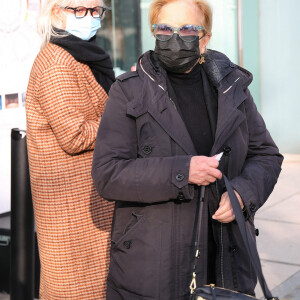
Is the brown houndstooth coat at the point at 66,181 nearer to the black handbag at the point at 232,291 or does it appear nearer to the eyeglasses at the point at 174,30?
the eyeglasses at the point at 174,30

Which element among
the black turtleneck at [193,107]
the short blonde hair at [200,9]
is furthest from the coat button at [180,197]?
the short blonde hair at [200,9]

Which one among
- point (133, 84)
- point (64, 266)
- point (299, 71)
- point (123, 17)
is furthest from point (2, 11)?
point (299, 71)

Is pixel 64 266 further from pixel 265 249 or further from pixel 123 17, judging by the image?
pixel 123 17

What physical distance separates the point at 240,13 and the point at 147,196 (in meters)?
7.46

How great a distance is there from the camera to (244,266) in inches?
111

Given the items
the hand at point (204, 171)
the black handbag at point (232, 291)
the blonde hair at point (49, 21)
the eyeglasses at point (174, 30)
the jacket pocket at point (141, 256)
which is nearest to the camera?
the black handbag at point (232, 291)

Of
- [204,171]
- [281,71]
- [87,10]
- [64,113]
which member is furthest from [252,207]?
[281,71]

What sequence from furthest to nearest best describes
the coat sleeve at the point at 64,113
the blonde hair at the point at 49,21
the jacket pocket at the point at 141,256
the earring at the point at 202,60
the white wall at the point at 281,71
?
the white wall at the point at 281,71, the blonde hair at the point at 49,21, the coat sleeve at the point at 64,113, the earring at the point at 202,60, the jacket pocket at the point at 141,256

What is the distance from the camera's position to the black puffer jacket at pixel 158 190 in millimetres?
2639

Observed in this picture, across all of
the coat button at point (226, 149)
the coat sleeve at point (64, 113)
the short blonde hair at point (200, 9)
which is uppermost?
the short blonde hair at point (200, 9)

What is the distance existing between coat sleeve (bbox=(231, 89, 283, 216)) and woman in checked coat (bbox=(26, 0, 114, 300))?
87 centimetres

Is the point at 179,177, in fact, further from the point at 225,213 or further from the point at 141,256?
the point at 141,256

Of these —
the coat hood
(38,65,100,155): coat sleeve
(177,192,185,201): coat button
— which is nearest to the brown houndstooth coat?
(38,65,100,155): coat sleeve

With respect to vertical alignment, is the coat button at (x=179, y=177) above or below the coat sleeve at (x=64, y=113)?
below
